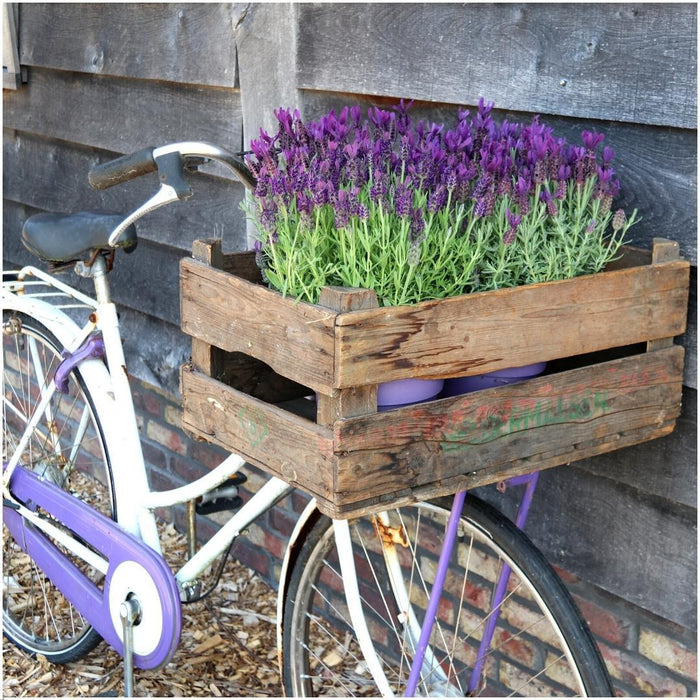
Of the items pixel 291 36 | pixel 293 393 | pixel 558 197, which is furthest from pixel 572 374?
pixel 291 36

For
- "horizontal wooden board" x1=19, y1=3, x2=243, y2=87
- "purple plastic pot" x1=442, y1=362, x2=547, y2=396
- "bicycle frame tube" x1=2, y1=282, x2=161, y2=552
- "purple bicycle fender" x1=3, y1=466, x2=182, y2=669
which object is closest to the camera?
"purple plastic pot" x1=442, y1=362, x2=547, y2=396

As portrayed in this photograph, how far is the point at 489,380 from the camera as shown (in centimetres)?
161

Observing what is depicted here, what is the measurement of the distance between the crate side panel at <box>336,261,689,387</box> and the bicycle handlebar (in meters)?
0.53

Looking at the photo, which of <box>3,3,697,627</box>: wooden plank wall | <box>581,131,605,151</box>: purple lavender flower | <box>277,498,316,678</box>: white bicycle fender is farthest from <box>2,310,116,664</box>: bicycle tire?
<box>581,131,605,151</box>: purple lavender flower

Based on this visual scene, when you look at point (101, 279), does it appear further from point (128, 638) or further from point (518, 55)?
point (518, 55)

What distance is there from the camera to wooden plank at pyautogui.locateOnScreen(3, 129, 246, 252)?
264 centimetres

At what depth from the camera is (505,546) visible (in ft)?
5.81

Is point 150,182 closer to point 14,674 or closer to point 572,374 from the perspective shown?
point 14,674

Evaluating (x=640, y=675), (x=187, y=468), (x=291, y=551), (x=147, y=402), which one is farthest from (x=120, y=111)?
(x=640, y=675)

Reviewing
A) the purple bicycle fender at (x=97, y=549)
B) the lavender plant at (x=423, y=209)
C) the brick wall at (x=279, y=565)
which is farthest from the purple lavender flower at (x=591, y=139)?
the purple bicycle fender at (x=97, y=549)

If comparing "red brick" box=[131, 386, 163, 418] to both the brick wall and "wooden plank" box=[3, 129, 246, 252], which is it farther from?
"wooden plank" box=[3, 129, 246, 252]

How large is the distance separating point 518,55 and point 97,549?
1.40 meters

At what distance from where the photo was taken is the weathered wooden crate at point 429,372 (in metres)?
1.39

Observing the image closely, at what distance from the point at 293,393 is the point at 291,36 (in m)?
0.86
